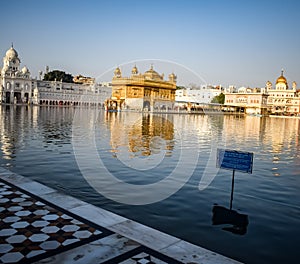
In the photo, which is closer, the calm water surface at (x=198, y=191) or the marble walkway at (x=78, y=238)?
the marble walkway at (x=78, y=238)

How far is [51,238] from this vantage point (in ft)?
14.4

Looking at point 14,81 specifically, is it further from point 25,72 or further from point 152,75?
point 152,75

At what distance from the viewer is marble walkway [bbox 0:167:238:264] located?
3918 mm

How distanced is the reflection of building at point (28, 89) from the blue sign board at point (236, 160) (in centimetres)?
7904

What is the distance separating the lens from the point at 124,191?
7.34m

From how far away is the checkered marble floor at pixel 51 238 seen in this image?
3.89 meters

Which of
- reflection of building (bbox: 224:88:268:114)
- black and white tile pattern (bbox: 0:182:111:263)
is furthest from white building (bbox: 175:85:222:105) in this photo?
black and white tile pattern (bbox: 0:182:111:263)

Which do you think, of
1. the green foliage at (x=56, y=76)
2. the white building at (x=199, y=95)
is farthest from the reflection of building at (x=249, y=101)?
the green foliage at (x=56, y=76)

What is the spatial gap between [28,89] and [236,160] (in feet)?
283

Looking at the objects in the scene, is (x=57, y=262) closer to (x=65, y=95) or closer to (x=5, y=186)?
(x=5, y=186)

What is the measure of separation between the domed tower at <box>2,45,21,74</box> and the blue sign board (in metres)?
86.7

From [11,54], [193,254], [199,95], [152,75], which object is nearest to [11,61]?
[11,54]

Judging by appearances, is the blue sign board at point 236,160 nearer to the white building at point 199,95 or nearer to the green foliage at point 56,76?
the green foliage at point 56,76

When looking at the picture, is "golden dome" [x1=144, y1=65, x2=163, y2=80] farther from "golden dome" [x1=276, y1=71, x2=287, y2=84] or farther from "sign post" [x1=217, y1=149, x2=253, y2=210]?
"sign post" [x1=217, y1=149, x2=253, y2=210]
